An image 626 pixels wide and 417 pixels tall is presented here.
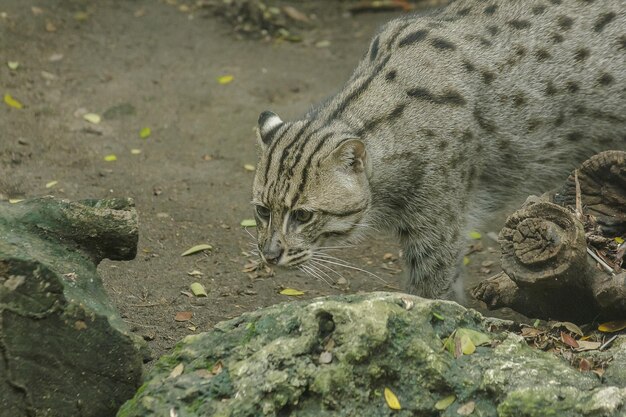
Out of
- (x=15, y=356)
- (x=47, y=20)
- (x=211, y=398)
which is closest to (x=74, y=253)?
(x=15, y=356)

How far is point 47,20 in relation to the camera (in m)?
14.6

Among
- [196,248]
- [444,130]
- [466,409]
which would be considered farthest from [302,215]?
[466,409]

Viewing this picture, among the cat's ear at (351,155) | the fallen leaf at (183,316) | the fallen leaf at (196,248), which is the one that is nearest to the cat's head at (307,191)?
the cat's ear at (351,155)

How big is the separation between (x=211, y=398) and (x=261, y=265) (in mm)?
3918

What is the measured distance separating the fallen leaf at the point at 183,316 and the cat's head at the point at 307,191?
35.0 inches

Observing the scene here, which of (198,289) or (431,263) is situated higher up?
(431,263)

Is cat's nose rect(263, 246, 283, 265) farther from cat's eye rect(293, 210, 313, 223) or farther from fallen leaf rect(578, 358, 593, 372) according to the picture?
fallen leaf rect(578, 358, 593, 372)

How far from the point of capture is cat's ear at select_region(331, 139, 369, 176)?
7.80 metres

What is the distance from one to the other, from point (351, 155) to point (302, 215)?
23.7 inches

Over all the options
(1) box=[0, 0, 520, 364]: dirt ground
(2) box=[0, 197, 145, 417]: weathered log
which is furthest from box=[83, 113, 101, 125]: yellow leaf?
(2) box=[0, 197, 145, 417]: weathered log

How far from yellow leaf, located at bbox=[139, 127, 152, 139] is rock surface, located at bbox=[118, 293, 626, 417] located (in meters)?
6.63

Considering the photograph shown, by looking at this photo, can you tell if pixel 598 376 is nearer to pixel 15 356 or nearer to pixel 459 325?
pixel 459 325

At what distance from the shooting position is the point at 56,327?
573 cm

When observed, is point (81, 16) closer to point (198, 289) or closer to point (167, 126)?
point (167, 126)
